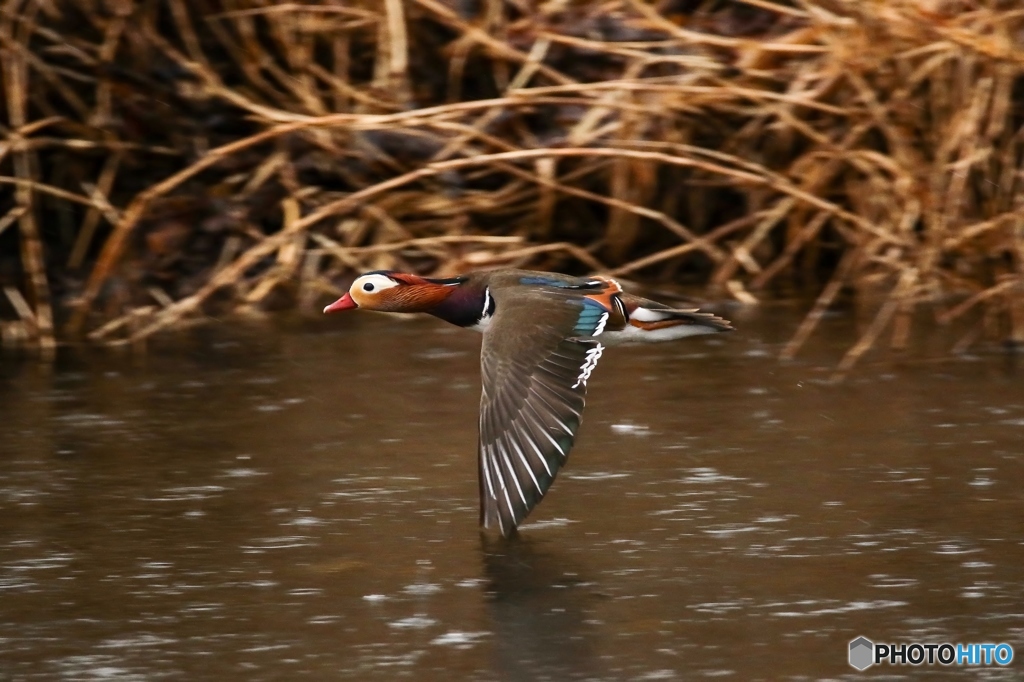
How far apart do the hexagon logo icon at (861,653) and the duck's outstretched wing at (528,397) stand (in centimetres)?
103

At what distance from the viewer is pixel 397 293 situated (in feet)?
18.7

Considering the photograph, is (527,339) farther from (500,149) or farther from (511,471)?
(500,149)

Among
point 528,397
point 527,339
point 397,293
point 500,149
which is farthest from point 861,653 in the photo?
point 500,149

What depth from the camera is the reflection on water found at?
389 cm

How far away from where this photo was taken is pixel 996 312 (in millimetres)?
6895

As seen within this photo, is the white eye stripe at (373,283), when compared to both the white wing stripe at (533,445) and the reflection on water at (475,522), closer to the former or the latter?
the reflection on water at (475,522)

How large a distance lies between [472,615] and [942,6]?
4.69m

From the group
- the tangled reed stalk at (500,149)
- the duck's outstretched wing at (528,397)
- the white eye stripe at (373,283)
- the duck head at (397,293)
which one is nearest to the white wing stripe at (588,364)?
the duck's outstretched wing at (528,397)

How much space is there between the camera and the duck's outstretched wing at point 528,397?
4.65m

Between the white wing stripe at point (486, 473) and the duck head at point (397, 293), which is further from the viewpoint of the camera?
the duck head at point (397, 293)

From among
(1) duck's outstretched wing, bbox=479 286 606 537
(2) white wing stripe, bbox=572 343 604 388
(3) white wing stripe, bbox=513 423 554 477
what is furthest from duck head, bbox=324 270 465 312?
(3) white wing stripe, bbox=513 423 554 477

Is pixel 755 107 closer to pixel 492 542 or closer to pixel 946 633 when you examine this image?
pixel 492 542

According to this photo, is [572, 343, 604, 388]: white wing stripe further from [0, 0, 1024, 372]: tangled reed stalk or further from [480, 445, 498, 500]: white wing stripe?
[0, 0, 1024, 372]: tangled reed stalk

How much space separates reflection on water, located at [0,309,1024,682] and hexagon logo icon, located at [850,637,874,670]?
0.03 m
